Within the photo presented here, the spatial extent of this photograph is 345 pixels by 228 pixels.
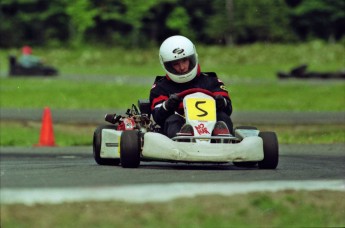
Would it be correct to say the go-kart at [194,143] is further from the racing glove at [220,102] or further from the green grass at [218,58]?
the green grass at [218,58]

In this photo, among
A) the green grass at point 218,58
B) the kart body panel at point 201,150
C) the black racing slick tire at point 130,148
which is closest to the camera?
the kart body panel at point 201,150

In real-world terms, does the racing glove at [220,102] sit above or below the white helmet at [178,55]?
below

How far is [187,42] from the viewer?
11.3 meters

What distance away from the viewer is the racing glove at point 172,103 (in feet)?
35.3

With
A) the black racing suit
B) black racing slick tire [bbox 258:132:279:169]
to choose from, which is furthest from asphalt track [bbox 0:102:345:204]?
the black racing suit

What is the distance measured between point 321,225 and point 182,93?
4.56m

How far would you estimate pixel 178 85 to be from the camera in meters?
11.4

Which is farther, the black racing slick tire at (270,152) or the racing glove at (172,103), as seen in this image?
the racing glove at (172,103)

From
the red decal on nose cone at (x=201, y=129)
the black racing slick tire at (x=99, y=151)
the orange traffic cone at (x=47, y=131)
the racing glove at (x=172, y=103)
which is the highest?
the racing glove at (x=172, y=103)

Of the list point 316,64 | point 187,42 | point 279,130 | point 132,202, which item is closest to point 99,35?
point 316,64

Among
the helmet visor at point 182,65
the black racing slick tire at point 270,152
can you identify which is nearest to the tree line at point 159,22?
the helmet visor at point 182,65

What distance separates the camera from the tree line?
57531 millimetres

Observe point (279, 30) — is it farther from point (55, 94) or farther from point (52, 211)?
point (52, 211)

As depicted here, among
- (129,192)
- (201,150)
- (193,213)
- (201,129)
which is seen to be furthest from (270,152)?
(193,213)
